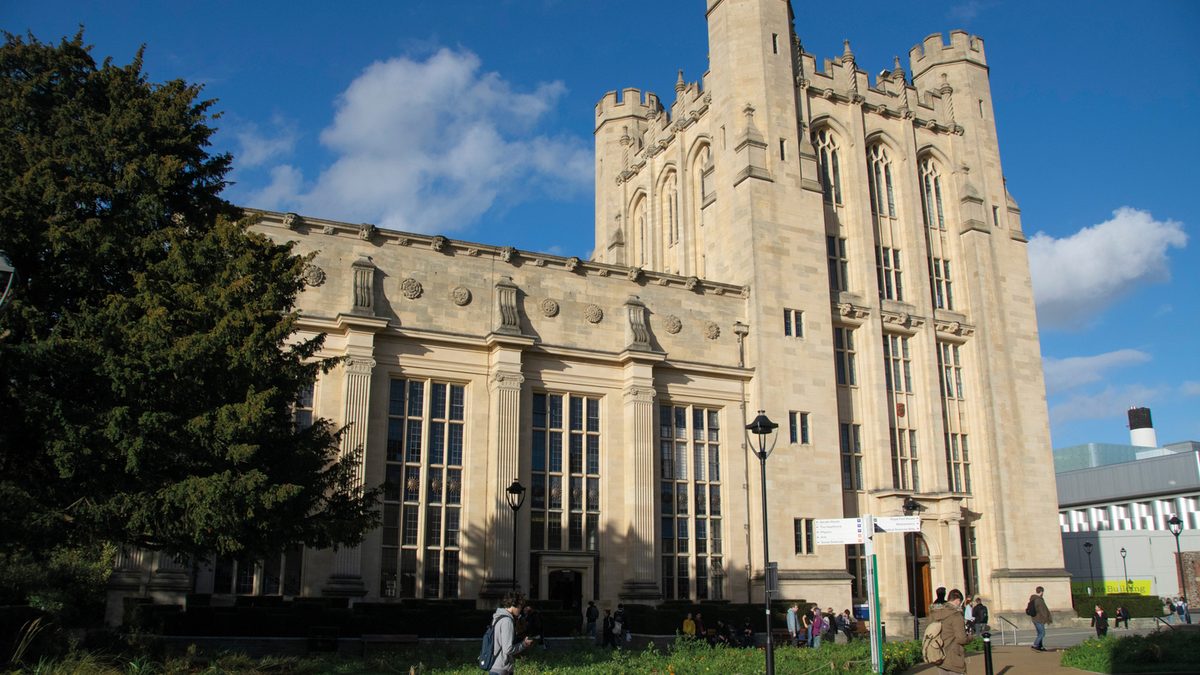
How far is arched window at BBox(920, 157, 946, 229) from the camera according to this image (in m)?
46.2

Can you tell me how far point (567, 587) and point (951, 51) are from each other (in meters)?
34.4

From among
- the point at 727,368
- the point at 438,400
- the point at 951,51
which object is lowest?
the point at 438,400

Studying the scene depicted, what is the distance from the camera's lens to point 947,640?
1427 cm

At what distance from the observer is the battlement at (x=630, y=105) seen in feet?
174

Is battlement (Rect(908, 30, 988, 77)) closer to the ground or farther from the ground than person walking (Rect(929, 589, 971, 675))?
farther from the ground

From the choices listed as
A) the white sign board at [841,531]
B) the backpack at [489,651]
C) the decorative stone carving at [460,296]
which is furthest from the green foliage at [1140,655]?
the decorative stone carving at [460,296]

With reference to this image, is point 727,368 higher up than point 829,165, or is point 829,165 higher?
point 829,165

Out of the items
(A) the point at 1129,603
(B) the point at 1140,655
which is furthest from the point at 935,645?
(A) the point at 1129,603

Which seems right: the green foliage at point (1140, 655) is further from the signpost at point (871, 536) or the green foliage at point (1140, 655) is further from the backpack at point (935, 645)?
the backpack at point (935, 645)

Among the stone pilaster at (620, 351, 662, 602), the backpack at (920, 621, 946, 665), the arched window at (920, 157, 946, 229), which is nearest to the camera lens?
the backpack at (920, 621, 946, 665)

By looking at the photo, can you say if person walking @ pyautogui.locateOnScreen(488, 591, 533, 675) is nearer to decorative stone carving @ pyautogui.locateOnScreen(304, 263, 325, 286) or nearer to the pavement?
the pavement

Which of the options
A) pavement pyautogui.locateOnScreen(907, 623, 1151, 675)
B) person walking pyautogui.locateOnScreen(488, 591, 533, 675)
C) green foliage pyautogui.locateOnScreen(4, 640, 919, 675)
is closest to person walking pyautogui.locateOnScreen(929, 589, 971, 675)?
pavement pyautogui.locateOnScreen(907, 623, 1151, 675)

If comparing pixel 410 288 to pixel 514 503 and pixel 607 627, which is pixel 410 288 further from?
pixel 607 627

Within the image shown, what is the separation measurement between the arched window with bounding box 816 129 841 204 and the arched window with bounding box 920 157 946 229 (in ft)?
16.7
